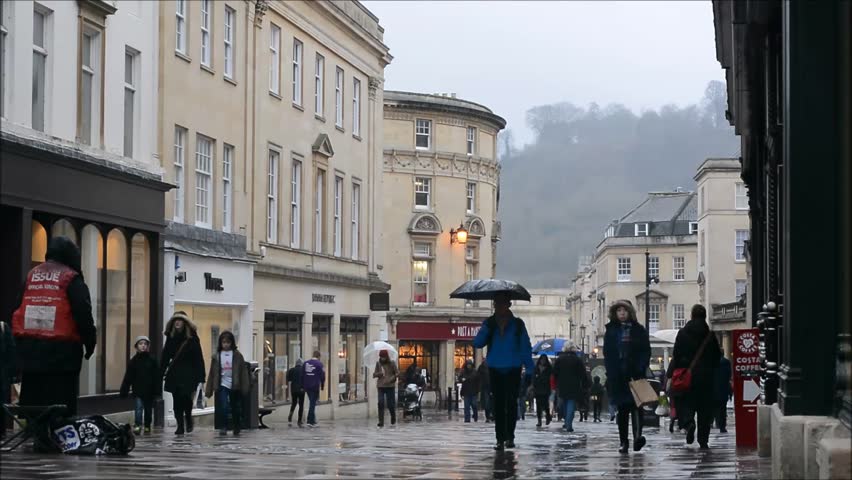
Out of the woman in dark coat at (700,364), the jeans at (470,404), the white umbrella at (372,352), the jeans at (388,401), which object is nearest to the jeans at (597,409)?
the jeans at (470,404)

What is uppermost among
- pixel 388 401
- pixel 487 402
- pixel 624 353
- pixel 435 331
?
pixel 435 331

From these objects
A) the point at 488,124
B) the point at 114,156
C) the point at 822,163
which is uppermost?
the point at 488,124

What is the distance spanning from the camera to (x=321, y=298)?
43594 mm

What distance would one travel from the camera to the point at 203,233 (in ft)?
108

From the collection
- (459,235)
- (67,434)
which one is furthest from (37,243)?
(459,235)

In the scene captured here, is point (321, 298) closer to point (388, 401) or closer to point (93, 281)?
point (388, 401)

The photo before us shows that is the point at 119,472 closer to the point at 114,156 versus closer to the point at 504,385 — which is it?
the point at 504,385

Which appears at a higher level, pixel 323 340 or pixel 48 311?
pixel 48 311

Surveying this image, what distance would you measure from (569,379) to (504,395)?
1333 cm

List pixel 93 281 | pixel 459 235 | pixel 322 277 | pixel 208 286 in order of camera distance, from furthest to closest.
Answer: pixel 459 235
pixel 322 277
pixel 208 286
pixel 93 281

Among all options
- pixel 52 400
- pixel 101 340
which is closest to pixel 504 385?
pixel 52 400

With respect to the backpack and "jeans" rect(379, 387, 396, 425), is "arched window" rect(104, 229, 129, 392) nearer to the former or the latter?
"jeans" rect(379, 387, 396, 425)

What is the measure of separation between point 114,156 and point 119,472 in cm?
1600

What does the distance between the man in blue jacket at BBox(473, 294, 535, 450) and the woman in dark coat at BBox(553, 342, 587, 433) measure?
12033 millimetres
